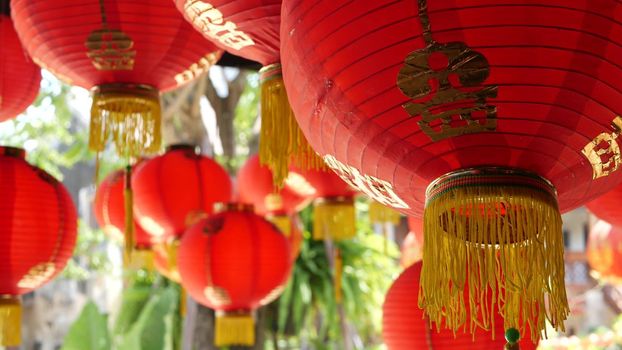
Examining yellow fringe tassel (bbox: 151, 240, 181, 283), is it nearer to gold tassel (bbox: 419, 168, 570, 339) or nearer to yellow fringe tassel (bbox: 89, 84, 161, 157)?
yellow fringe tassel (bbox: 89, 84, 161, 157)

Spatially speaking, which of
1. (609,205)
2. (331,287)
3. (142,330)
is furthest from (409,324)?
(331,287)

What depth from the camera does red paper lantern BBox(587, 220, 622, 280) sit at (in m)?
2.49

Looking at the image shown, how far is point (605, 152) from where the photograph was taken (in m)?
0.76

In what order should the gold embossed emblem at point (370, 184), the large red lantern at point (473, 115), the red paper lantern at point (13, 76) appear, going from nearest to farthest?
the large red lantern at point (473, 115)
the gold embossed emblem at point (370, 184)
the red paper lantern at point (13, 76)

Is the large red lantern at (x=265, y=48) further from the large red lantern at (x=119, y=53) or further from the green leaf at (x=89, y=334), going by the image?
the green leaf at (x=89, y=334)

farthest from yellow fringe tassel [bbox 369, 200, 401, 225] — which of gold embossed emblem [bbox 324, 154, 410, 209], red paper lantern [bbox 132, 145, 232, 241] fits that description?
gold embossed emblem [bbox 324, 154, 410, 209]

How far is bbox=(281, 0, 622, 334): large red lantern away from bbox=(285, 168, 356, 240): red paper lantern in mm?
1370

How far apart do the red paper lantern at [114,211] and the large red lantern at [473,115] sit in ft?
6.22

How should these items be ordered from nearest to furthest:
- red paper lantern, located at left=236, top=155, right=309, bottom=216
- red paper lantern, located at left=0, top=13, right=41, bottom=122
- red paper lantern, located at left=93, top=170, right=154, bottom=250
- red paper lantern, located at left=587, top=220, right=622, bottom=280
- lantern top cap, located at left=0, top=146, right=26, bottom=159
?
red paper lantern, located at left=0, top=13, right=41, bottom=122, lantern top cap, located at left=0, top=146, right=26, bottom=159, red paper lantern, located at left=587, top=220, right=622, bottom=280, red paper lantern, located at left=93, top=170, right=154, bottom=250, red paper lantern, located at left=236, top=155, right=309, bottom=216

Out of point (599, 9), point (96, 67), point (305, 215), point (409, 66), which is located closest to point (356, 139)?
point (409, 66)

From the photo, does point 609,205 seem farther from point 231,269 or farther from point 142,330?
point 142,330

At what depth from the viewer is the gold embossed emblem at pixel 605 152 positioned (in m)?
0.74

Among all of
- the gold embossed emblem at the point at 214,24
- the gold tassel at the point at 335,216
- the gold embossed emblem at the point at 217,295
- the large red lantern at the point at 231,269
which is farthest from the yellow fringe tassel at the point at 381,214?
the gold embossed emblem at the point at 214,24

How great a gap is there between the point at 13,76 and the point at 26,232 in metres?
0.30
